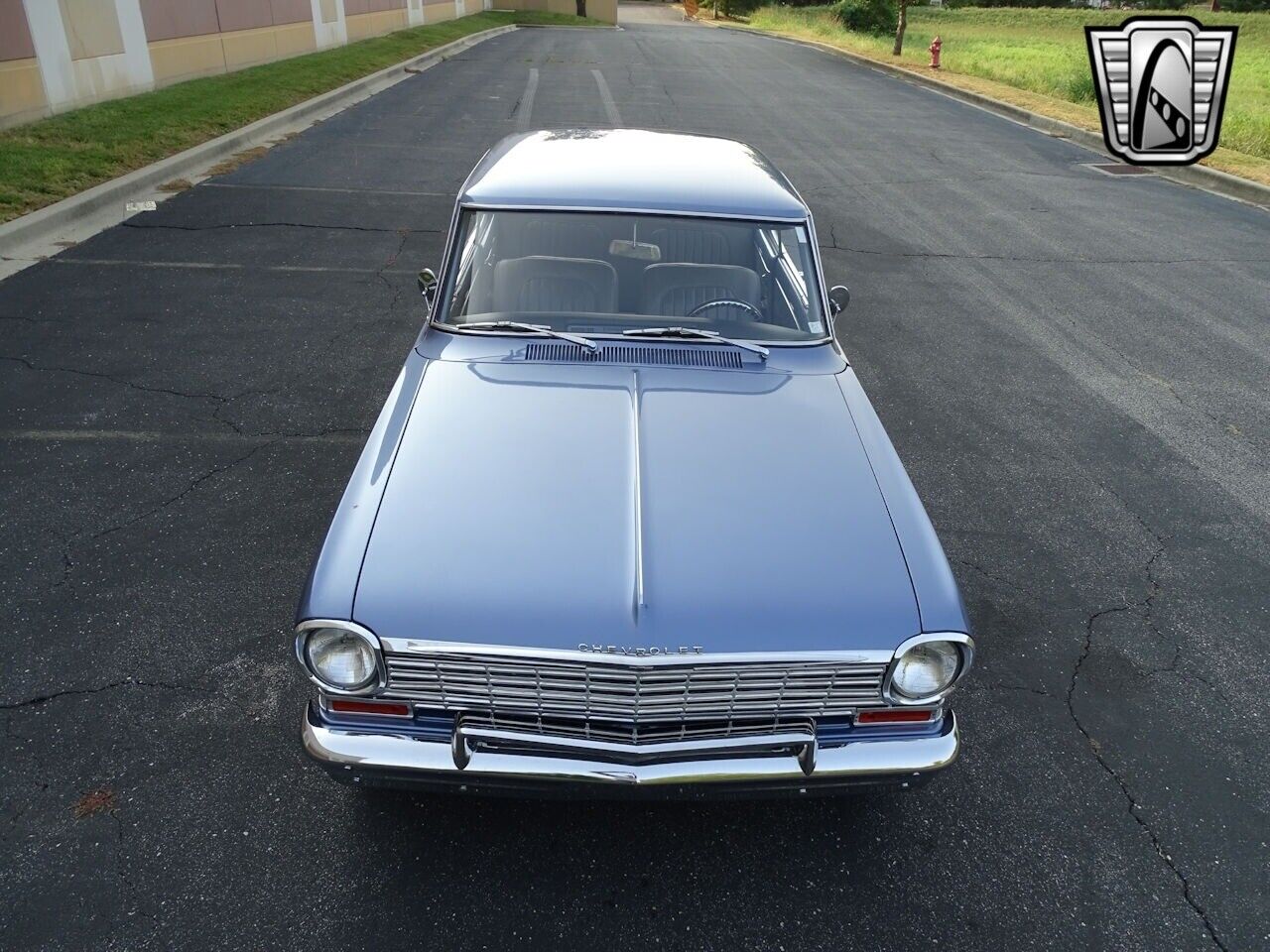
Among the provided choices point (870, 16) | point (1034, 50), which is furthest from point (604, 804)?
point (870, 16)

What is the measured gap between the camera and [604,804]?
308cm

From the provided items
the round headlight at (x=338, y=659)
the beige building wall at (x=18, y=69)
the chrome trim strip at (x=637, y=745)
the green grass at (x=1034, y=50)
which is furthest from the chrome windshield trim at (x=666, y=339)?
the green grass at (x=1034, y=50)

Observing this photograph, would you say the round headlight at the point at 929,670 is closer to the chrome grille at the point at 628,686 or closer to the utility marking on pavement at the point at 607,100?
the chrome grille at the point at 628,686

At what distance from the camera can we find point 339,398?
577cm

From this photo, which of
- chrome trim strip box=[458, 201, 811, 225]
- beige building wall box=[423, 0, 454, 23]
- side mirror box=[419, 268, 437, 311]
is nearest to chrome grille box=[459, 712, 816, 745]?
chrome trim strip box=[458, 201, 811, 225]

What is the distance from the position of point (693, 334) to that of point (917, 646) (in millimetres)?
1708

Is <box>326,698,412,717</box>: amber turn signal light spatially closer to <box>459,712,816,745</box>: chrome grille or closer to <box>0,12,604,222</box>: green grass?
<box>459,712,816,745</box>: chrome grille

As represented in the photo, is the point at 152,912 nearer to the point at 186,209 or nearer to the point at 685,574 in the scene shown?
the point at 685,574

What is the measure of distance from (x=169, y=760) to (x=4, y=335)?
4.62 meters

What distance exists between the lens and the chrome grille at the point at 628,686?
2.49m

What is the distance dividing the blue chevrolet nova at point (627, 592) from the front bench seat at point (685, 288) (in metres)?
0.30

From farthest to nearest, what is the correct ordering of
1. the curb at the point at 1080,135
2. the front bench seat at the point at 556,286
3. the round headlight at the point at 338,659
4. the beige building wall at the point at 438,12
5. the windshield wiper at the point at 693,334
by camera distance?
1. the beige building wall at the point at 438,12
2. the curb at the point at 1080,135
3. the front bench seat at the point at 556,286
4. the windshield wiper at the point at 693,334
5. the round headlight at the point at 338,659

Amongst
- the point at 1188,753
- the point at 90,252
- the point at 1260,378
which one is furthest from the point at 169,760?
the point at 1260,378

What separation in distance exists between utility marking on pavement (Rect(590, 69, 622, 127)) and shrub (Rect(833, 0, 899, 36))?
2058cm
